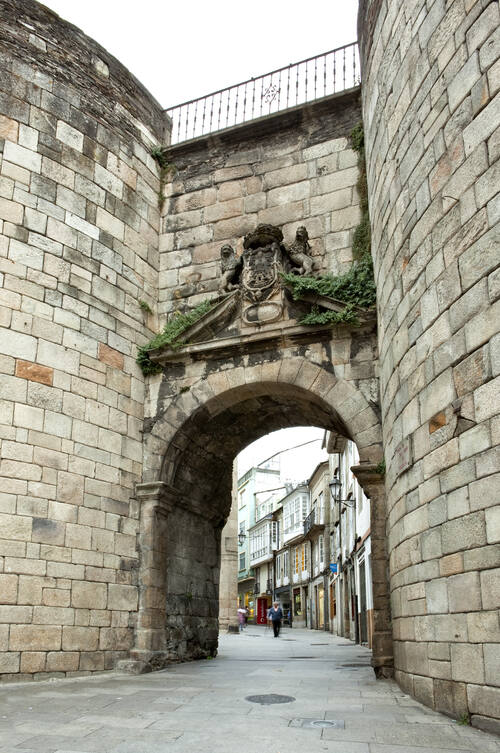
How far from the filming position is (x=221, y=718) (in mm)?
4574

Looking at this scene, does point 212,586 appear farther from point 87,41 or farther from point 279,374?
point 87,41

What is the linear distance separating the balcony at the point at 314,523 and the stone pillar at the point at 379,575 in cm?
2179

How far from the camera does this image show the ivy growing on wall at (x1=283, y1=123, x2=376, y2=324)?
8007 mm

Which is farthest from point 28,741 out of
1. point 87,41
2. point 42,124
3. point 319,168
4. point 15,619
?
point 87,41

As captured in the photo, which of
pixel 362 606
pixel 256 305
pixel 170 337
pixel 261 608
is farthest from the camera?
pixel 261 608

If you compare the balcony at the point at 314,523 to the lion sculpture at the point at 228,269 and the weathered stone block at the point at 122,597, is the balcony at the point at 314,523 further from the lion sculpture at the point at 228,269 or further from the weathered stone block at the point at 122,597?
the weathered stone block at the point at 122,597

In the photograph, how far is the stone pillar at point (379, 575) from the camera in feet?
22.4

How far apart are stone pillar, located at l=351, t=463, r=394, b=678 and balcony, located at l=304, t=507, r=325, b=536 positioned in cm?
2179

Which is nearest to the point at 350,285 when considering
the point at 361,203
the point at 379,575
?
the point at 361,203

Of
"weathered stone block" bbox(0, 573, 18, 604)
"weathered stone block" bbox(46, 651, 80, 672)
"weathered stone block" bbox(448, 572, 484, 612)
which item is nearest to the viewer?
"weathered stone block" bbox(448, 572, 484, 612)

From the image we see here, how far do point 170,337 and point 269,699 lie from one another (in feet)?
15.6

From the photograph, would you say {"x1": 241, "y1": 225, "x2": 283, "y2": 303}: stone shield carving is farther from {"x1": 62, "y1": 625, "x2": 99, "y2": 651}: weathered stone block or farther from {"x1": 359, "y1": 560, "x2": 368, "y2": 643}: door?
{"x1": 359, "y1": 560, "x2": 368, "y2": 643}: door

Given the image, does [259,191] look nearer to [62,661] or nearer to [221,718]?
[62,661]

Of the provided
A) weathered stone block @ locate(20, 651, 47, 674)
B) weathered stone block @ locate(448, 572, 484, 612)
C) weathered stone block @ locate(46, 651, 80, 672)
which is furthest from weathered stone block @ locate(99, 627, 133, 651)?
weathered stone block @ locate(448, 572, 484, 612)
